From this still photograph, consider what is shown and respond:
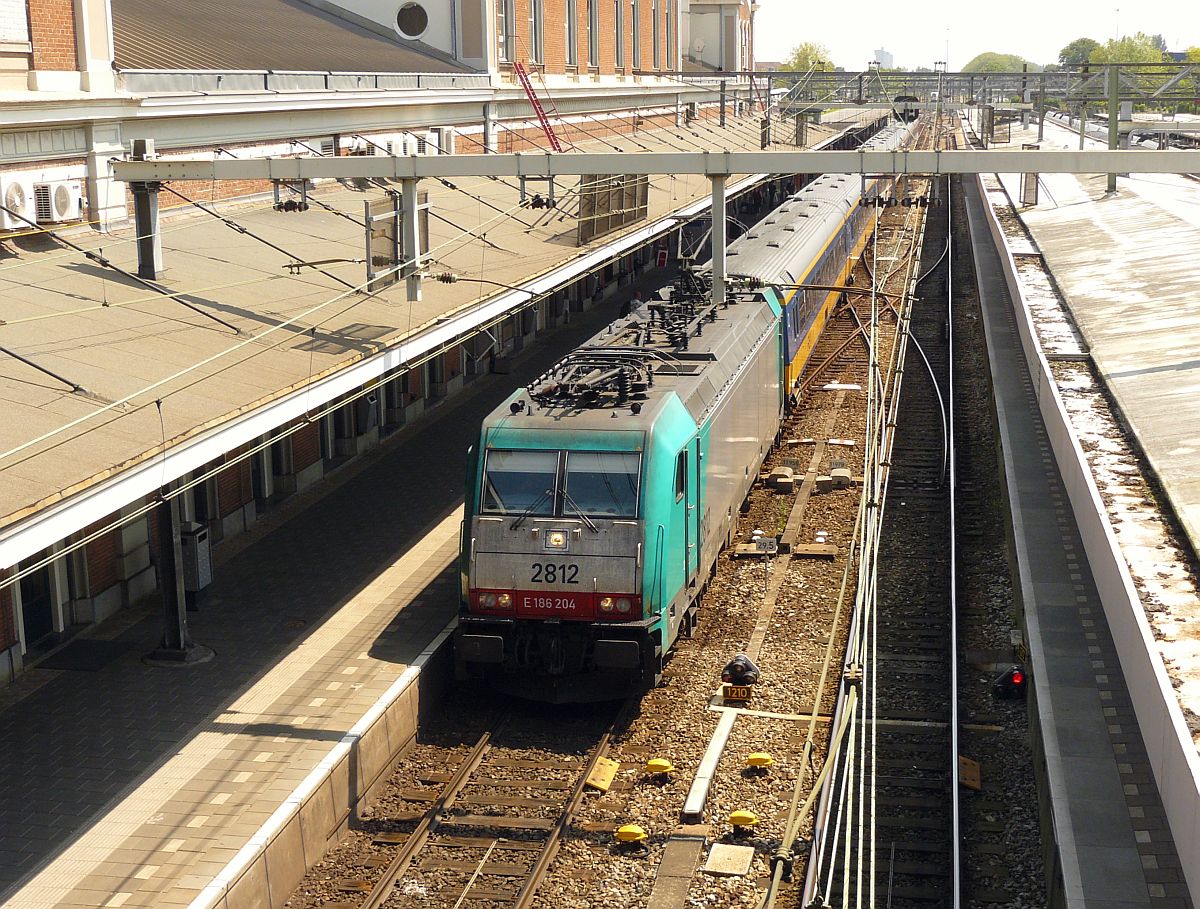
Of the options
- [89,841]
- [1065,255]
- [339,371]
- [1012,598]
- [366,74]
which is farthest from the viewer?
[1065,255]

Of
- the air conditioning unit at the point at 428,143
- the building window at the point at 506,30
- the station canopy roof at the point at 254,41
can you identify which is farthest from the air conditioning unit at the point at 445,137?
the building window at the point at 506,30

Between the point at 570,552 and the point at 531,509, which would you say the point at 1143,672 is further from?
the point at 531,509

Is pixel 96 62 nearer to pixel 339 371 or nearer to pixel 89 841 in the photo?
pixel 339 371

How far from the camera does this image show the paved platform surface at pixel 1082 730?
892 centimetres

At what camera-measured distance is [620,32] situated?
1561 inches

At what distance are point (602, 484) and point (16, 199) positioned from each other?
7.15 meters

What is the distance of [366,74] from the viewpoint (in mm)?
23172

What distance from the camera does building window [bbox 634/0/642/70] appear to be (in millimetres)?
41062

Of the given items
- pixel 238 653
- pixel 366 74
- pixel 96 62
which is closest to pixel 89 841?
pixel 238 653

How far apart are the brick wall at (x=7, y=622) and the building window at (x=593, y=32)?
26931 millimetres

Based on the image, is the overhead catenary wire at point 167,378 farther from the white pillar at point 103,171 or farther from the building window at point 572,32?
the building window at point 572,32

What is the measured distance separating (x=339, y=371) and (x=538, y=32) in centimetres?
2133

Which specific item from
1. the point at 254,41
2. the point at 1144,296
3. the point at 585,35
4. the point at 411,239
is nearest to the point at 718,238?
the point at 411,239

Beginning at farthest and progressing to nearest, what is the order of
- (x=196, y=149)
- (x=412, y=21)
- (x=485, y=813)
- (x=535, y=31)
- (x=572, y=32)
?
(x=572, y=32) → (x=535, y=31) → (x=412, y=21) → (x=196, y=149) → (x=485, y=813)
